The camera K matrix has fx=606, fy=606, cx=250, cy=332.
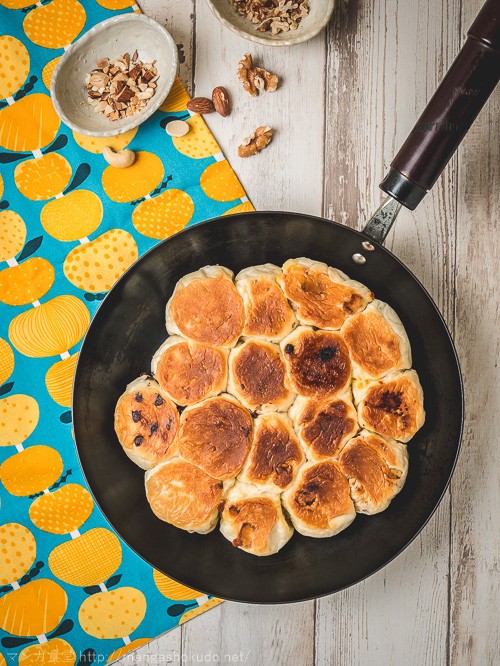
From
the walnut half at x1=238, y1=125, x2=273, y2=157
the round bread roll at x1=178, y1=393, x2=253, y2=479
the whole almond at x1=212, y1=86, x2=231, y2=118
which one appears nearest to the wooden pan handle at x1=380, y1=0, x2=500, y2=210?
the walnut half at x1=238, y1=125, x2=273, y2=157

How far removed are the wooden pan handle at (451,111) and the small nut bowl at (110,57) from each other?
31.4 inches

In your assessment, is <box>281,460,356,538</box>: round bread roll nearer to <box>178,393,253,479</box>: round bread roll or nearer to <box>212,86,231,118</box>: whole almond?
<box>178,393,253,479</box>: round bread roll

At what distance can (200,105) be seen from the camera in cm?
194

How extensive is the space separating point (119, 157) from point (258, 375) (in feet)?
2.72

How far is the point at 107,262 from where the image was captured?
1.97 m

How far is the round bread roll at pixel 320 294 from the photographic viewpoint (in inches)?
69.4

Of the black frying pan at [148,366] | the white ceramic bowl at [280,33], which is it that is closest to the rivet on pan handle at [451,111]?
the black frying pan at [148,366]

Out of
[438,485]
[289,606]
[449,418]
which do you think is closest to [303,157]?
[449,418]

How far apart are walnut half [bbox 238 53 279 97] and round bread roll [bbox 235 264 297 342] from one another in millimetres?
671

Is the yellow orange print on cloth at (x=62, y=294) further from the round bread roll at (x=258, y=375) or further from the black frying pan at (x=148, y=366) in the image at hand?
the round bread roll at (x=258, y=375)

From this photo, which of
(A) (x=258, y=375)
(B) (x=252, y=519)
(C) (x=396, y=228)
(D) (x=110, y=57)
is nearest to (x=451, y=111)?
(C) (x=396, y=228)

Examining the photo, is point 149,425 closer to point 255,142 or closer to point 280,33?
point 255,142

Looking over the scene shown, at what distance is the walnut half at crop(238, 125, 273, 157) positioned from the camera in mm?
1962

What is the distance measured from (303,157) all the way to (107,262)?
2.43ft
